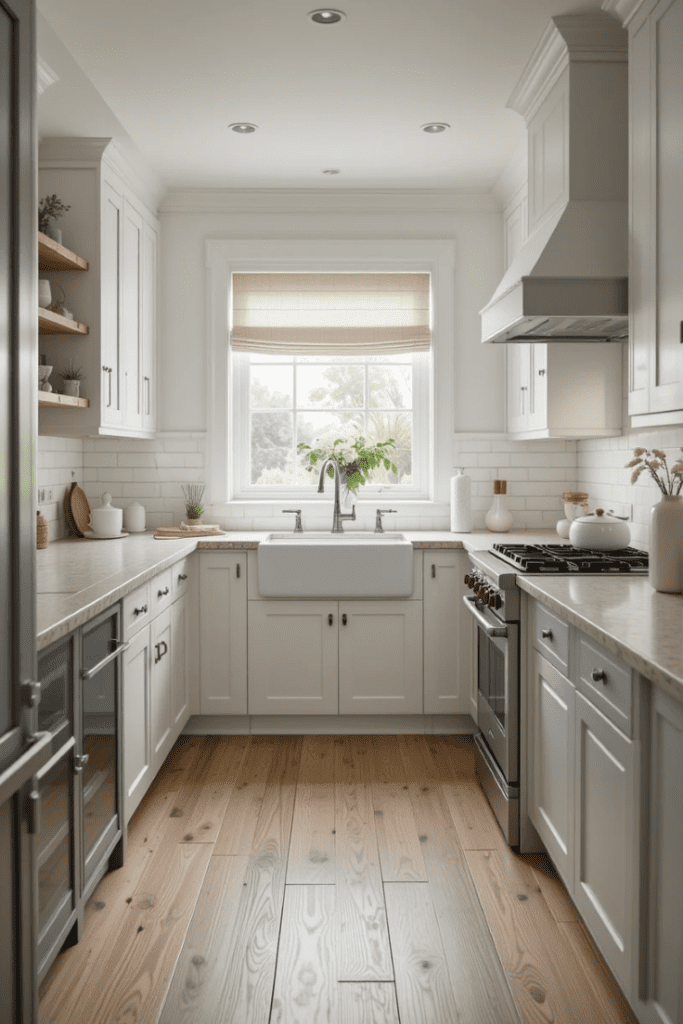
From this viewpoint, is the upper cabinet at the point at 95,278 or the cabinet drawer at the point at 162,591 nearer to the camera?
the cabinet drawer at the point at 162,591

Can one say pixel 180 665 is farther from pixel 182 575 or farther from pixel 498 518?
pixel 498 518

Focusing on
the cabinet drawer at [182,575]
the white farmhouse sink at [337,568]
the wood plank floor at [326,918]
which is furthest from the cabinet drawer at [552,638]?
the cabinet drawer at [182,575]

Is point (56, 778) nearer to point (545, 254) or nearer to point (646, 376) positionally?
point (646, 376)

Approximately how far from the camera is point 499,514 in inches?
172

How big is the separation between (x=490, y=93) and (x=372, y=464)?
1818mm

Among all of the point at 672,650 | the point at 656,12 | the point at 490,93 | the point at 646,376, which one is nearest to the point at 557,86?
the point at 490,93

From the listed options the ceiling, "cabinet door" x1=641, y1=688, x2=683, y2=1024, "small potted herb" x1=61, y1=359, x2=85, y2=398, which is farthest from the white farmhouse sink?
"cabinet door" x1=641, y1=688, x2=683, y2=1024

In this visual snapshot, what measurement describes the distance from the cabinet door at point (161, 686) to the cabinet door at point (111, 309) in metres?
0.97

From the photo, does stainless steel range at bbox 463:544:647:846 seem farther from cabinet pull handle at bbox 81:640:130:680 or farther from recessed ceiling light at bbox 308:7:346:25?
recessed ceiling light at bbox 308:7:346:25

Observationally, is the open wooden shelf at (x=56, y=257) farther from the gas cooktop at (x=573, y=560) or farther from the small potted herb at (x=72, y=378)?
the gas cooktop at (x=573, y=560)

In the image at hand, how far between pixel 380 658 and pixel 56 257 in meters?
2.28

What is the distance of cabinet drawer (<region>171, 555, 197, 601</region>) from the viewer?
11.9 feet

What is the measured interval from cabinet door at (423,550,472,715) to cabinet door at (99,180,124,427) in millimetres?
1627

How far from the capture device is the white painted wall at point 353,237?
4547 millimetres
